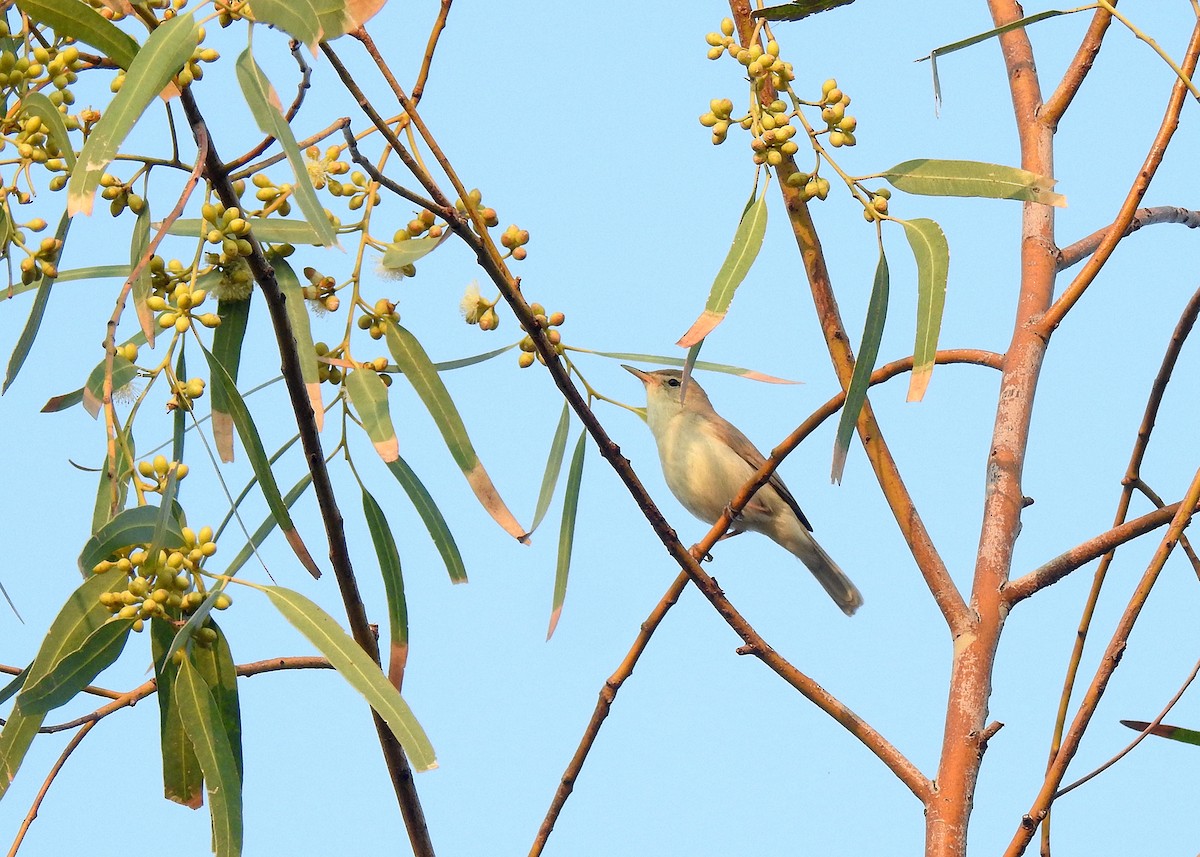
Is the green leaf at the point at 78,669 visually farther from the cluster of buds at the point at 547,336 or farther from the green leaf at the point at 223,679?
the cluster of buds at the point at 547,336

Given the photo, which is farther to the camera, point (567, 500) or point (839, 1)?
point (567, 500)

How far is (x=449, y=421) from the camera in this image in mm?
2588

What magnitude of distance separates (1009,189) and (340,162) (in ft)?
3.79

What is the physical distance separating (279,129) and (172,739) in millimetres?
1022

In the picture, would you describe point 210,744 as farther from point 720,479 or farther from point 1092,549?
point 720,479

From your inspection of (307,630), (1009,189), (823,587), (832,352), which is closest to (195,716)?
(307,630)

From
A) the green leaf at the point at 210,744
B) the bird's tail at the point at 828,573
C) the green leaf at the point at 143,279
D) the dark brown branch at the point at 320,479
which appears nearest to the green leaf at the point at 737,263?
the dark brown branch at the point at 320,479

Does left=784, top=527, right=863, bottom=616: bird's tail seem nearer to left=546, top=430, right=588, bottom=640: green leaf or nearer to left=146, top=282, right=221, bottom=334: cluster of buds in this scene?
left=546, top=430, right=588, bottom=640: green leaf

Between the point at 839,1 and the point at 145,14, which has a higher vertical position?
the point at 839,1

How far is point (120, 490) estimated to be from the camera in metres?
2.02

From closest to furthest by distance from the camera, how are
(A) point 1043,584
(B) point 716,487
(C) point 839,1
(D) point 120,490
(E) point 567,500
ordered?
(D) point 120,490 < (A) point 1043,584 < (C) point 839,1 < (E) point 567,500 < (B) point 716,487

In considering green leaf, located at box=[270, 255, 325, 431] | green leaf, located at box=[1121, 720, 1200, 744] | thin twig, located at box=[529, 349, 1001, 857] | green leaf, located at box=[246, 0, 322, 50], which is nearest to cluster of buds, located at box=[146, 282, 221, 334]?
green leaf, located at box=[270, 255, 325, 431]

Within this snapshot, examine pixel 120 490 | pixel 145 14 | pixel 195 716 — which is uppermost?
pixel 145 14

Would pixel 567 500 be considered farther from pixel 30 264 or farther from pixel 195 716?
pixel 30 264
